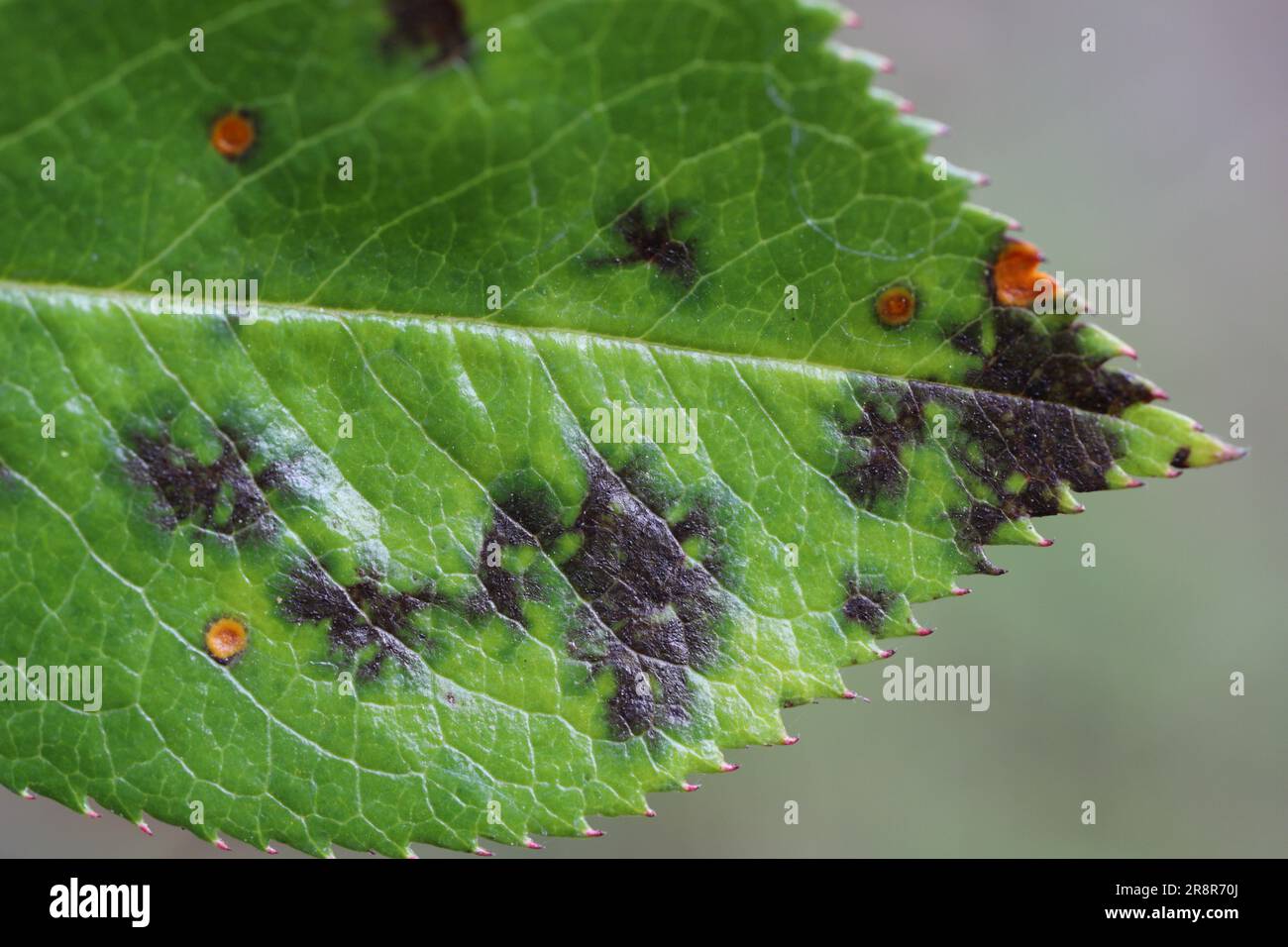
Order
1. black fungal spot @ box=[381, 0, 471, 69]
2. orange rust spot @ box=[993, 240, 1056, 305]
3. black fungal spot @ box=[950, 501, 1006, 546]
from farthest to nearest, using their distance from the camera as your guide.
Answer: black fungal spot @ box=[950, 501, 1006, 546], orange rust spot @ box=[993, 240, 1056, 305], black fungal spot @ box=[381, 0, 471, 69]

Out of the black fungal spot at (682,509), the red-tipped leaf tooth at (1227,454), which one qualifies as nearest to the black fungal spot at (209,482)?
the black fungal spot at (682,509)

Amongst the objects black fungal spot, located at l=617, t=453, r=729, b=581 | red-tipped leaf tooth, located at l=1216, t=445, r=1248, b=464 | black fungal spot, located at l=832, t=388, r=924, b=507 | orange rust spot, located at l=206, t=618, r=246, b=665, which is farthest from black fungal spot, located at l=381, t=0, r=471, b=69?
red-tipped leaf tooth, located at l=1216, t=445, r=1248, b=464

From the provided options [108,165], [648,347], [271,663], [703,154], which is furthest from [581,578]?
[108,165]

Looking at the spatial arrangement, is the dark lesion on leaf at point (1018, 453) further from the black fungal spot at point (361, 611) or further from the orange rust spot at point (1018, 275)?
the black fungal spot at point (361, 611)

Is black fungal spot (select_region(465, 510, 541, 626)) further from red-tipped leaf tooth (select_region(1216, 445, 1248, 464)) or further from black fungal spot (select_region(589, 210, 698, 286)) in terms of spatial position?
red-tipped leaf tooth (select_region(1216, 445, 1248, 464))

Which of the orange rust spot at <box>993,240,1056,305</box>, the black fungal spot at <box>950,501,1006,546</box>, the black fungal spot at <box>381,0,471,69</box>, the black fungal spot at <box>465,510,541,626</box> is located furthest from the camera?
the black fungal spot at <box>465,510,541,626</box>

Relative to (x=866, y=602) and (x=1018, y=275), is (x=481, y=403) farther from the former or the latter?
(x=1018, y=275)
